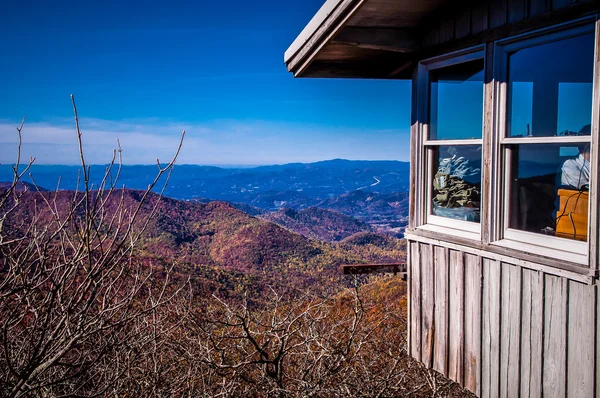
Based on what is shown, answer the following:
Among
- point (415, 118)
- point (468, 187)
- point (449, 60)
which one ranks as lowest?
point (468, 187)

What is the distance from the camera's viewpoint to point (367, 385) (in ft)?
26.3

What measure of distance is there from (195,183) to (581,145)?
96886 millimetres

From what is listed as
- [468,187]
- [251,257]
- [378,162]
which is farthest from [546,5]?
[378,162]

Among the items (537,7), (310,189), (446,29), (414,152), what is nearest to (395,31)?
(446,29)

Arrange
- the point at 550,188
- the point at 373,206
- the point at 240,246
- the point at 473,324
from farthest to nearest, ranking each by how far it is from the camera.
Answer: the point at 373,206
the point at 240,246
the point at 473,324
the point at 550,188

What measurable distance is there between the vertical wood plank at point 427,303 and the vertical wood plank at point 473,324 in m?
0.51

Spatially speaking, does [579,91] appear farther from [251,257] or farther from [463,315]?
[251,257]

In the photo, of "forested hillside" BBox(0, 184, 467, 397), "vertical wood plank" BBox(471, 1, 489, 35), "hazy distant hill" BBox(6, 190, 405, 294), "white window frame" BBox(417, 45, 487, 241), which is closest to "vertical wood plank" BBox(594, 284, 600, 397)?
"white window frame" BBox(417, 45, 487, 241)

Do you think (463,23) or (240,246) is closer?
(463,23)

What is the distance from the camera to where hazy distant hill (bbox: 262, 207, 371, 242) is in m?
66.3

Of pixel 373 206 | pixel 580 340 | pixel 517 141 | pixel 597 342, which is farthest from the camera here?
pixel 373 206

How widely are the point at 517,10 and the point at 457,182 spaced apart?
62.0 inches

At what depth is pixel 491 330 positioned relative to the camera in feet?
12.9

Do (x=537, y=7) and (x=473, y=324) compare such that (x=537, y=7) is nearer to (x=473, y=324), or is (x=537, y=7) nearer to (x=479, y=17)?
(x=479, y=17)
